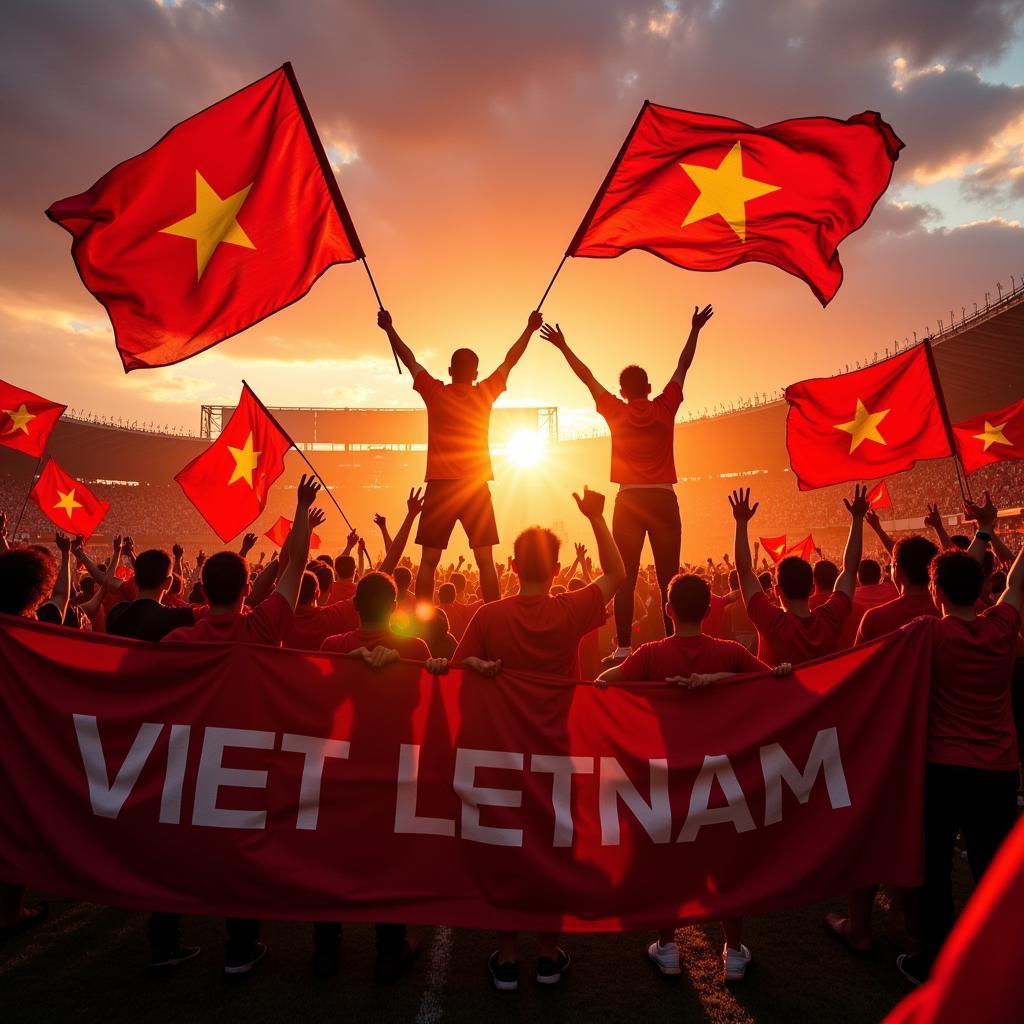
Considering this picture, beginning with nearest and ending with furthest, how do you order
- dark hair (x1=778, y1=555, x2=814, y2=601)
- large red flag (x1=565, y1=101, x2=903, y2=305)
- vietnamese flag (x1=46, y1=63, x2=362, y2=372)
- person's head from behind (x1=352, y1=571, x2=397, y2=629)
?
person's head from behind (x1=352, y1=571, x2=397, y2=629) < dark hair (x1=778, y1=555, x2=814, y2=601) < vietnamese flag (x1=46, y1=63, x2=362, y2=372) < large red flag (x1=565, y1=101, x2=903, y2=305)

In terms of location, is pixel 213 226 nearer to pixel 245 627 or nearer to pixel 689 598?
pixel 245 627

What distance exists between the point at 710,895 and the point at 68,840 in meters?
2.93

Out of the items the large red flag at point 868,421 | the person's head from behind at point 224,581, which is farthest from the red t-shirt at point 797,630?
the large red flag at point 868,421

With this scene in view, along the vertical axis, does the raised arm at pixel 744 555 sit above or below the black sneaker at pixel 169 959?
above

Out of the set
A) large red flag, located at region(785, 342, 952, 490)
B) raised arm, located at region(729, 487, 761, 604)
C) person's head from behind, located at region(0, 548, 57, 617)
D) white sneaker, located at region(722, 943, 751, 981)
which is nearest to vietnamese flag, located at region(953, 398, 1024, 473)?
large red flag, located at region(785, 342, 952, 490)

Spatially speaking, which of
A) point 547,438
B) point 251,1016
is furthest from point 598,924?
point 547,438

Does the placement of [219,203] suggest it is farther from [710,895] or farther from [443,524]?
[710,895]

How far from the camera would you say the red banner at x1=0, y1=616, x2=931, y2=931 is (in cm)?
325

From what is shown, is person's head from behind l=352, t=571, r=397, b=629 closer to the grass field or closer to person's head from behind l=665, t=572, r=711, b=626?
person's head from behind l=665, t=572, r=711, b=626

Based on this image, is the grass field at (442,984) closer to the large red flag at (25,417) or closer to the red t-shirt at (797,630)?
the red t-shirt at (797,630)

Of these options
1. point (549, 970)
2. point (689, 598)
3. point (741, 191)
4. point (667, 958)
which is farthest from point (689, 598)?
point (741, 191)

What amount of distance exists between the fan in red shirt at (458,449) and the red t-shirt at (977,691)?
9.69ft

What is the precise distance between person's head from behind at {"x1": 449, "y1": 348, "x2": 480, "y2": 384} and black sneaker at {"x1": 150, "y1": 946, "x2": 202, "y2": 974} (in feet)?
12.6

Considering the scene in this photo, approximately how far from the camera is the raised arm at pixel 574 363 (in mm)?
5383
